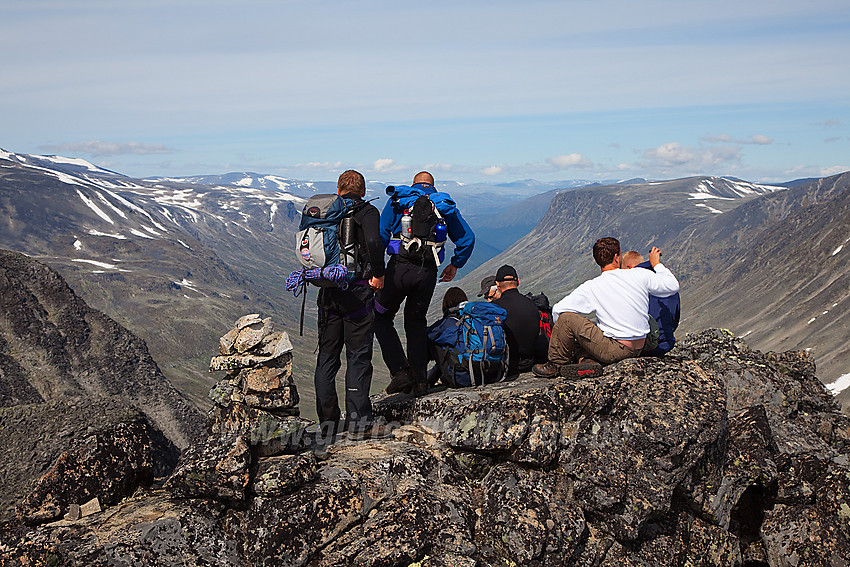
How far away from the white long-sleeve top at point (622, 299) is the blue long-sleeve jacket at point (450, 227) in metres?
2.87

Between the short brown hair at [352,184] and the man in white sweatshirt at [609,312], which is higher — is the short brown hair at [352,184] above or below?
above

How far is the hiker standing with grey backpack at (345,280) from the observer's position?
43.7ft

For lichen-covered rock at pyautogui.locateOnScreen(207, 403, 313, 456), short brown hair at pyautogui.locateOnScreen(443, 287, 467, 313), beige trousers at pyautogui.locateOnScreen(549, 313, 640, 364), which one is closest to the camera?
lichen-covered rock at pyautogui.locateOnScreen(207, 403, 313, 456)

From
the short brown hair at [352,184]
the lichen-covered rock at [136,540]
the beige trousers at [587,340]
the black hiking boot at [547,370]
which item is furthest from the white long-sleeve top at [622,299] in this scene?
the lichen-covered rock at [136,540]

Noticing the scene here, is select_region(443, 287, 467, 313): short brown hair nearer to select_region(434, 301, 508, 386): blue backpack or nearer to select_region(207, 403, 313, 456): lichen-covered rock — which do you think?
select_region(434, 301, 508, 386): blue backpack

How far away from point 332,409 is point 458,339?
3863 mm

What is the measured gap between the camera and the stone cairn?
37.7ft

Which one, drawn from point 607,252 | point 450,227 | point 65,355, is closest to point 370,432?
point 450,227

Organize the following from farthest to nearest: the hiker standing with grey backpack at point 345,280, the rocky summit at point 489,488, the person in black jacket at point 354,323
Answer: the person in black jacket at point 354,323 < the hiker standing with grey backpack at point 345,280 < the rocky summit at point 489,488

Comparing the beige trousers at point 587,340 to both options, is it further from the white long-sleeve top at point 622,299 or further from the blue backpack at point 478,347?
the blue backpack at point 478,347

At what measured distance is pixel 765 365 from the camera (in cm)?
1953

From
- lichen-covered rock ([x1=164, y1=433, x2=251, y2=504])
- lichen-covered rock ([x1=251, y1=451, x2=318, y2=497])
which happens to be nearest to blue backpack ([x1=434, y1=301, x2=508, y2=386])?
lichen-covered rock ([x1=251, y1=451, x2=318, y2=497])

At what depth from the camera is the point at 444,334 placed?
16.6 meters

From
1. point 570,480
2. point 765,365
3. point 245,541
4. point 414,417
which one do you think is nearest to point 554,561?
point 570,480
